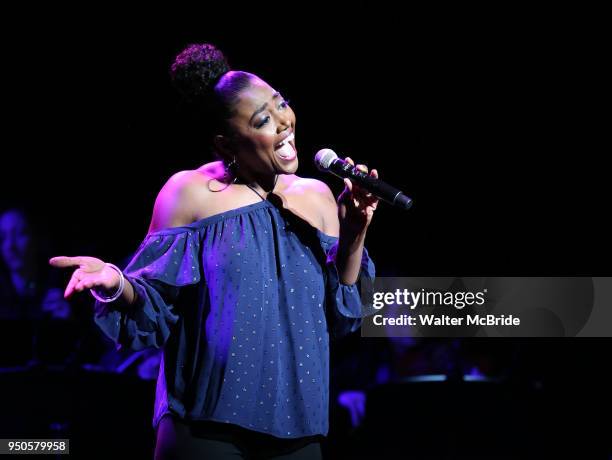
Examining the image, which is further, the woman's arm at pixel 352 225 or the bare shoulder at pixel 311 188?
the bare shoulder at pixel 311 188

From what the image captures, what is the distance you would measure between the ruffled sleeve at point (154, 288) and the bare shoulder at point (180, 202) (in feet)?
0.10

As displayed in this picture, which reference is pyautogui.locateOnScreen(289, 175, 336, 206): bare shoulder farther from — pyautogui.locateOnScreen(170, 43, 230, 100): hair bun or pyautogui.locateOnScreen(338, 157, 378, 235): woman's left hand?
pyautogui.locateOnScreen(170, 43, 230, 100): hair bun

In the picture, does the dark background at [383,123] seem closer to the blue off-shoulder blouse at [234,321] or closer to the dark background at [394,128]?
the dark background at [394,128]

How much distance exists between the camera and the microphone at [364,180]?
1.64 m

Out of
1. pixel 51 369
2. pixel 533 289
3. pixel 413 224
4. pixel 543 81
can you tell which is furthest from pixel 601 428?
pixel 51 369

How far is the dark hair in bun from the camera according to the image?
6.07 feet

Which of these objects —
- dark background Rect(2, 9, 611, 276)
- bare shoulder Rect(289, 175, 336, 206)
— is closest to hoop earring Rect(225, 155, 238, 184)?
bare shoulder Rect(289, 175, 336, 206)

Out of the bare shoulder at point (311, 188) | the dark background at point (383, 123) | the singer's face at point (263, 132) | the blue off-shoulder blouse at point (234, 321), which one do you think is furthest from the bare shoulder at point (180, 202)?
the dark background at point (383, 123)

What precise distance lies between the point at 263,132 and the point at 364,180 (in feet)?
0.98

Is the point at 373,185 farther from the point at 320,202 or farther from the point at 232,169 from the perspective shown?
the point at 232,169

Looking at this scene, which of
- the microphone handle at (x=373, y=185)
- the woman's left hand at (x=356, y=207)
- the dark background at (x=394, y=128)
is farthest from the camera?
the dark background at (x=394, y=128)

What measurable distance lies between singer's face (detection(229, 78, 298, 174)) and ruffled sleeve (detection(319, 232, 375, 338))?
23cm

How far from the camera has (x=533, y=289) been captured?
396cm

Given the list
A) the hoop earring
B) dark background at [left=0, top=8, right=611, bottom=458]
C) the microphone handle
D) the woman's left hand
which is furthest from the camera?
dark background at [left=0, top=8, right=611, bottom=458]
